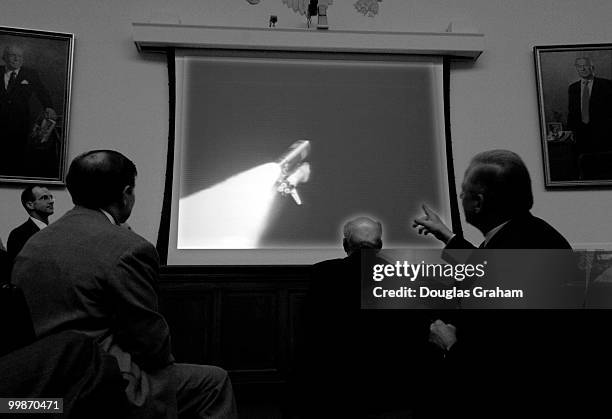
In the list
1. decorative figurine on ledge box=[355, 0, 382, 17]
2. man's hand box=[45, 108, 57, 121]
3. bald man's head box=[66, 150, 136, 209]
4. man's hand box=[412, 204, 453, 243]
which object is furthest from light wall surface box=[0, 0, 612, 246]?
bald man's head box=[66, 150, 136, 209]

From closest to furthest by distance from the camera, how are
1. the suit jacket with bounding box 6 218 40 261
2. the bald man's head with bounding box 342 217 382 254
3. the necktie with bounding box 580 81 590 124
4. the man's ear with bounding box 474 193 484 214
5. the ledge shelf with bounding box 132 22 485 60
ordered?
the man's ear with bounding box 474 193 484 214 → the bald man's head with bounding box 342 217 382 254 → the suit jacket with bounding box 6 218 40 261 → the ledge shelf with bounding box 132 22 485 60 → the necktie with bounding box 580 81 590 124

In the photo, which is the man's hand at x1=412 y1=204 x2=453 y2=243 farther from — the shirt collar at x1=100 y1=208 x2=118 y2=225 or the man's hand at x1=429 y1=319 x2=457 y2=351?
the shirt collar at x1=100 y1=208 x2=118 y2=225

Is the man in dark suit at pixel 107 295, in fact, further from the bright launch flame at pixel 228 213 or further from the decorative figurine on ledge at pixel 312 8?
the decorative figurine on ledge at pixel 312 8

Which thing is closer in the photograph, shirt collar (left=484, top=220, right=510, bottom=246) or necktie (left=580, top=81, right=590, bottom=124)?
shirt collar (left=484, top=220, right=510, bottom=246)

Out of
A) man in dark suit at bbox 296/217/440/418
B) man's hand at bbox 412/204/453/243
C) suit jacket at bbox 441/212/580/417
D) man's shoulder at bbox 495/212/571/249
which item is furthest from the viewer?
man in dark suit at bbox 296/217/440/418

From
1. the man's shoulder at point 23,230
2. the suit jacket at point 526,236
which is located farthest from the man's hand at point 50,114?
the suit jacket at point 526,236

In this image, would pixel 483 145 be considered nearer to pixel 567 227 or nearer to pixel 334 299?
pixel 567 227

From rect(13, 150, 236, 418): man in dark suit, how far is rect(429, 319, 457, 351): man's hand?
836mm

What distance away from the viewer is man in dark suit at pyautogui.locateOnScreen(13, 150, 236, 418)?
1499 mm

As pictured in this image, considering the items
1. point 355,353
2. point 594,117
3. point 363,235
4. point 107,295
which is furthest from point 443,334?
point 594,117

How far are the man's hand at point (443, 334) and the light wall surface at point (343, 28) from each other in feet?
11.2

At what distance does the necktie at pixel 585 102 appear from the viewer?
5.38 m

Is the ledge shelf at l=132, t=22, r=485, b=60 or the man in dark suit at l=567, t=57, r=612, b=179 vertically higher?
the ledge shelf at l=132, t=22, r=485, b=60

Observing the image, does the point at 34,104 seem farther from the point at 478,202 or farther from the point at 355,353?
the point at 478,202
